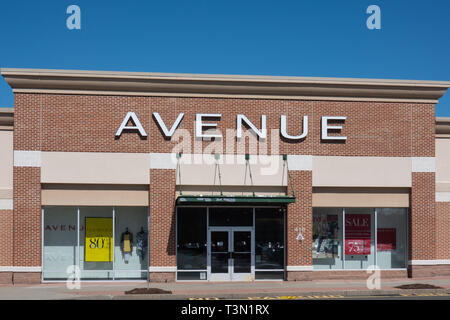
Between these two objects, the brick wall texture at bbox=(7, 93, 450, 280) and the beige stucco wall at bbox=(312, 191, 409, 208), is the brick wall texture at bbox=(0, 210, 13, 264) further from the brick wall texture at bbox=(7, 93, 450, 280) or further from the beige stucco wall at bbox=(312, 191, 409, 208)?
the beige stucco wall at bbox=(312, 191, 409, 208)

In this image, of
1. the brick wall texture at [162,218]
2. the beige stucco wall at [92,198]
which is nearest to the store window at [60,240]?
the beige stucco wall at [92,198]

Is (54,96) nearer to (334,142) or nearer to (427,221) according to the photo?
(334,142)

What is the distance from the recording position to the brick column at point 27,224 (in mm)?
21938

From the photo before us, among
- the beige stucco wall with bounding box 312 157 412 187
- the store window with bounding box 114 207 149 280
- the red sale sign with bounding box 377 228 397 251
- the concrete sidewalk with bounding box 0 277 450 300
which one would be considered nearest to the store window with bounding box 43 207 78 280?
the concrete sidewalk with bounding box 0 277 450 300

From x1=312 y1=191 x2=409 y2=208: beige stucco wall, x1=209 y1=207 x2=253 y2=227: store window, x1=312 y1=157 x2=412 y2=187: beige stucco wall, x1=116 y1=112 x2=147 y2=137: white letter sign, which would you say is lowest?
x1=209 y1=207 x2=253 y2=227: store window

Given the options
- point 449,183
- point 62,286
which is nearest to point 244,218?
point 62,286

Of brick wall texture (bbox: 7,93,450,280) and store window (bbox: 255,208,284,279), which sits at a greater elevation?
brick wall texture (bbox: 7,93,450,280)

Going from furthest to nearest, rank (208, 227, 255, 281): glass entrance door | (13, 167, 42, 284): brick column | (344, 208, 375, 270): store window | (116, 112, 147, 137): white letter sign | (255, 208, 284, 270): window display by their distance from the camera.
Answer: (344, 208, 375, 270): store window
(255, 208, 284, 270): window display
(208, 227, 255, 281): glass entrance door
(116, 112, 147, 137): white letter sign
(13, 167, 42, 284): brick column

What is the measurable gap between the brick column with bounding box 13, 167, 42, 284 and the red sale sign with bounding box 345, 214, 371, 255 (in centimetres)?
1282

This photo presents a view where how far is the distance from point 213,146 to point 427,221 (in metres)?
9.75

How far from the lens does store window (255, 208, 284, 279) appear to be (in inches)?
918

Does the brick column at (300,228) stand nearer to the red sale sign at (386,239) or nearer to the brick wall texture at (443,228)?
the red sale sign at (386,239)

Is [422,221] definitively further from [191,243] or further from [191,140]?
[191,140]

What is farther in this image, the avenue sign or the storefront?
the avenue sign
